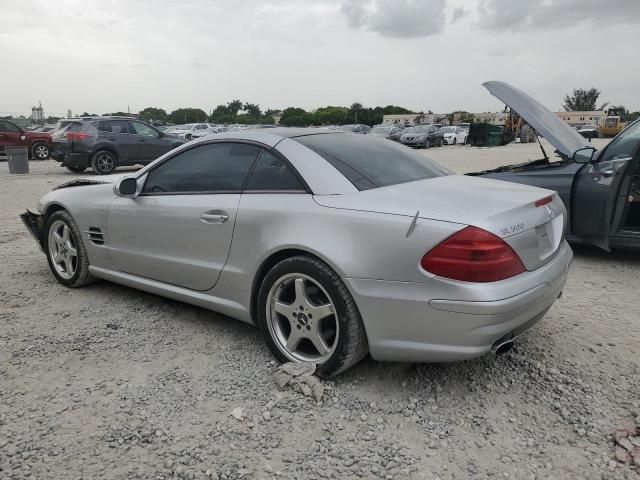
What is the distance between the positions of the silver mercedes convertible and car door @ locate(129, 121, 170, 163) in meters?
11.9

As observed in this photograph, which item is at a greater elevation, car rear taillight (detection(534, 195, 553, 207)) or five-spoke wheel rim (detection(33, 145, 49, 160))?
car rear taillight (detection(534, 195, 553, 207))

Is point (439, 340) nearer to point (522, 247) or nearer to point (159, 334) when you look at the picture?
point (522, 247)

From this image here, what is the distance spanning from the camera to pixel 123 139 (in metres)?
14.9

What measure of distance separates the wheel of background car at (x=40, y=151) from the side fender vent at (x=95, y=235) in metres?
18.6

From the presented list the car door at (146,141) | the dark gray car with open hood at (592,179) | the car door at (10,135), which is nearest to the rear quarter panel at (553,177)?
the dark gray car with open hood at (592,179)

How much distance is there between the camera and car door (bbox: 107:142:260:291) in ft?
11.0

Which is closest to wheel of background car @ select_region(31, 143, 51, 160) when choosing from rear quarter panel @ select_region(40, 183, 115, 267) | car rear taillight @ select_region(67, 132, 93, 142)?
car rear taillight @ select_region(67, 132, 93, 142)

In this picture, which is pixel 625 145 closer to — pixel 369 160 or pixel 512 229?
pixel 369 160

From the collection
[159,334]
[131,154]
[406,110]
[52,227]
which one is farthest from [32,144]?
[406,110]

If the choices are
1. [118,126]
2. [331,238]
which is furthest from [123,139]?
[331,238]

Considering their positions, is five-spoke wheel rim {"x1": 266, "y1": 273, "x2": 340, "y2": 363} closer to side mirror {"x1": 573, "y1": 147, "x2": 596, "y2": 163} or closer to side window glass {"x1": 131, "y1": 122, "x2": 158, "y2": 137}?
side mirror {"x1": 573, "y1": 147, "x2": 596, "y2": 163}

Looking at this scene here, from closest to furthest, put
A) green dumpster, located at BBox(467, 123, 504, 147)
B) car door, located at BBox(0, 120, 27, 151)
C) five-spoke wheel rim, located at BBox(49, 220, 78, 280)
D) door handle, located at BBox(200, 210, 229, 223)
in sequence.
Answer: door handle, located at BBox(200, 210, 229, 223) < five-spoke wheel rim, located at BBox(49, 220, 78, 280) < car door, located at BBox(0, 120, 27, 151) < green dumpster, located at BBox(467, 123, 504, 147)

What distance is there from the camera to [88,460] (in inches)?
92.0

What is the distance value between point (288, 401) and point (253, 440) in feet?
1.16
